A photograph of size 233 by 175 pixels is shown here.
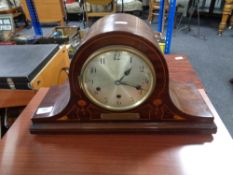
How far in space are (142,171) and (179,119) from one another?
175 mm

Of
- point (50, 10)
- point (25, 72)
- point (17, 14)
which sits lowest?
point (17, 14)

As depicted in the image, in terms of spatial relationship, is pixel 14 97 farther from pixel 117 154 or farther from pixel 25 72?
pixel 117 154

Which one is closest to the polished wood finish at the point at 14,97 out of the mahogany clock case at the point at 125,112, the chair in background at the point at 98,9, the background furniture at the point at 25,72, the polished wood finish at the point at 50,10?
the background furniture at the point at 25,72

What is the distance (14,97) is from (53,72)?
19 centimetres

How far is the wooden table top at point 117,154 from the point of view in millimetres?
457

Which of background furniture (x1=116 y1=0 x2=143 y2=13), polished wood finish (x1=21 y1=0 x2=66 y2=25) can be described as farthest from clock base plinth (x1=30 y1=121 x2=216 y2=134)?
background furniture (x1=116 y1=0 x2=143 y2=13)

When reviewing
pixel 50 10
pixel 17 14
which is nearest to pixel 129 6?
pixel 50 10

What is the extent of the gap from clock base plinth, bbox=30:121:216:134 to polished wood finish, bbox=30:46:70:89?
0.23m

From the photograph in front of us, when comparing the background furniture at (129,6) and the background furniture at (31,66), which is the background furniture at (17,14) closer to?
the background furniture at (129,6)

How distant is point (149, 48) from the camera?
0.46 m

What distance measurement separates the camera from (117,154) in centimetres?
49

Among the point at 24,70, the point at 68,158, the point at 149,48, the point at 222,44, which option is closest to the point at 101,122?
the point at 68,158

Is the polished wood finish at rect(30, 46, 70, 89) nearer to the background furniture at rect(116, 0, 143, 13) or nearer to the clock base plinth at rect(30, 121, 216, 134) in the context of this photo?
the clock base plinth at rect(30, 121, 216, 134)

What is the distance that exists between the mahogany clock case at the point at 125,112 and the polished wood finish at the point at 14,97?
0.67ft
